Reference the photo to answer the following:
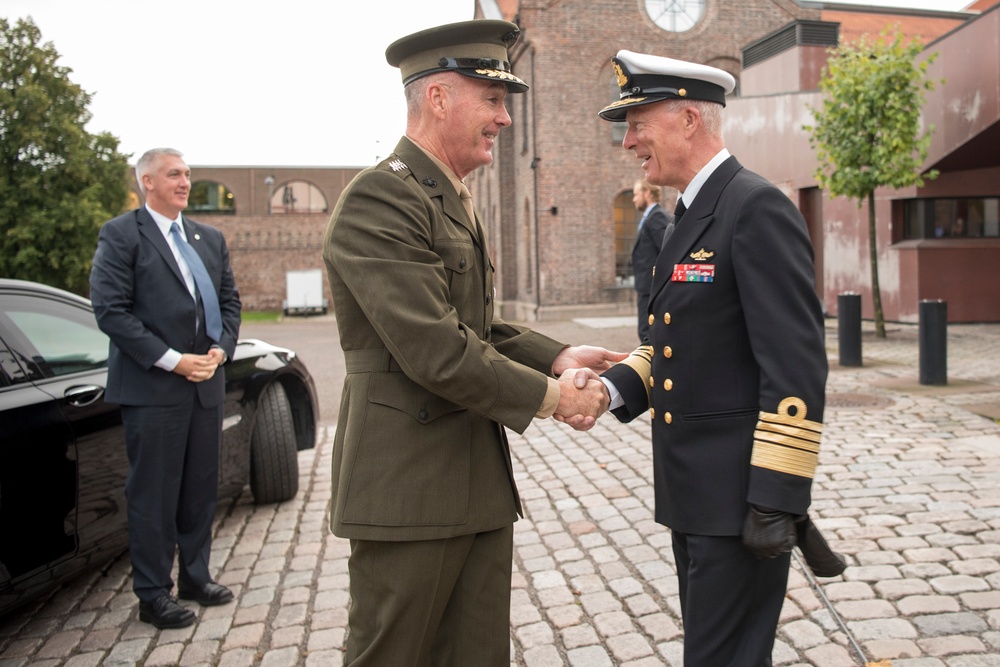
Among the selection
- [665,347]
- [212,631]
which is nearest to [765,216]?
[665,347]

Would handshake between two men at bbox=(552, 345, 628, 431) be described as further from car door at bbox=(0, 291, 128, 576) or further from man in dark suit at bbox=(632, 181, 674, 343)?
man in dark suit at bbox=(632, 181, 674, 343)

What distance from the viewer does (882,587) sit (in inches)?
161

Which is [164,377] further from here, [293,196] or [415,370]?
[293,196]

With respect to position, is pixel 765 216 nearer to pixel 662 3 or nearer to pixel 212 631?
pixel 212 631

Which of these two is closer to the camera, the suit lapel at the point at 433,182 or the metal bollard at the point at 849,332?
the suit lapel at the point at 433,182

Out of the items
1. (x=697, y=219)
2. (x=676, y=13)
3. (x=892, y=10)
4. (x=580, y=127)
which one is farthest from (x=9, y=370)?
(x=892, y=10)

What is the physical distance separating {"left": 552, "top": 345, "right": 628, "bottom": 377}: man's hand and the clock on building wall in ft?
95.9

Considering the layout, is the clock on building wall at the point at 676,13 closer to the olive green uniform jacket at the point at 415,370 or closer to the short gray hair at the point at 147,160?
the short gray hair at the point at 147,160

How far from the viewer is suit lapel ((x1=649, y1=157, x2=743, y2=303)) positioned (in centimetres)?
245

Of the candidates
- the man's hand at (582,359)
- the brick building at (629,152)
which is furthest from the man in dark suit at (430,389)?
the brick building at (629,152)

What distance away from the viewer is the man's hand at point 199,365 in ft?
13.4

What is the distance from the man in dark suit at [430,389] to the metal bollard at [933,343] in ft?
27.9

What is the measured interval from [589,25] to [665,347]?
28.6 m

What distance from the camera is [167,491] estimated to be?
412cm
